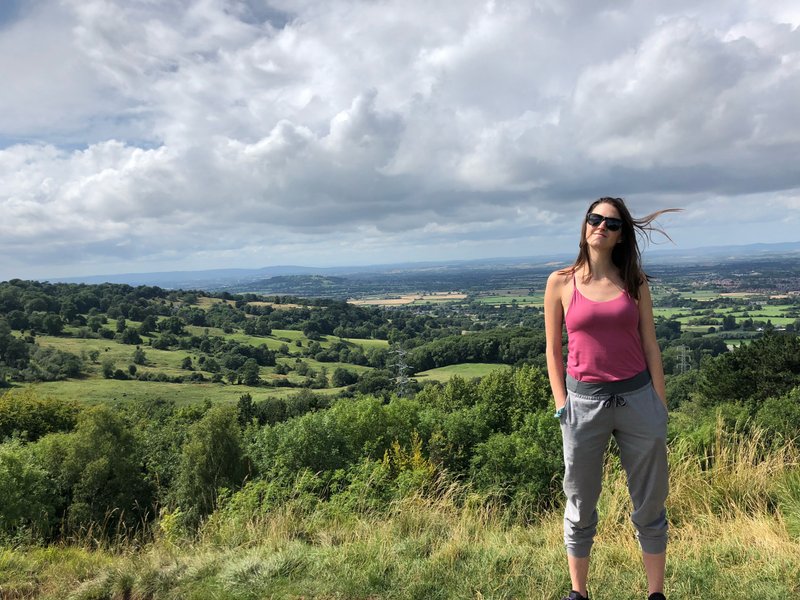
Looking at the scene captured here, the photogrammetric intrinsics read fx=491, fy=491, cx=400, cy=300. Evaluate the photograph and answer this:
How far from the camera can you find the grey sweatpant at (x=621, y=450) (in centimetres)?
262

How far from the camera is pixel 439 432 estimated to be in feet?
58.3

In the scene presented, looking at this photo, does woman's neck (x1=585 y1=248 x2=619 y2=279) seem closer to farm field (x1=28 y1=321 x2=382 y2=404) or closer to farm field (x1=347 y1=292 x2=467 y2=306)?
farm field (x1=28 y1=321 x2=382 y2=404)

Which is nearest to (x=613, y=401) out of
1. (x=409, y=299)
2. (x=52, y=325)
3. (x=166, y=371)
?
(x=166, y=371)

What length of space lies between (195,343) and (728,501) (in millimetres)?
100813

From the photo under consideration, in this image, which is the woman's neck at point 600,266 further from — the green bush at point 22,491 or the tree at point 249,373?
the tree at point 249,373

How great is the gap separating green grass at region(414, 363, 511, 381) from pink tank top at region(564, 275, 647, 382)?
61.7m

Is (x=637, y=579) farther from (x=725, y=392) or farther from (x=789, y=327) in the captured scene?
(x=789, y=327)

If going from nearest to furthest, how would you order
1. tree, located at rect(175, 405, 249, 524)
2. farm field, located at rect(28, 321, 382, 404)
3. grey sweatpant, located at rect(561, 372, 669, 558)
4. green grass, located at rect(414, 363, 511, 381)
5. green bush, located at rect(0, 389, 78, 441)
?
grey sweatpant, located at rect(561, 372, 669, 558) → tree, located at rect(175, 405, 249, 524) → green bush, located at rect(0, 389, 78, 441) → farm field, located at rect(28, 321, 382, 404) → green grass, located at rect(414, 363, 511, 381)

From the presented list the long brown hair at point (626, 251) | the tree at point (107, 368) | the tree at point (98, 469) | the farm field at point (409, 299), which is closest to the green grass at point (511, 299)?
the farm field at point (409, 299)

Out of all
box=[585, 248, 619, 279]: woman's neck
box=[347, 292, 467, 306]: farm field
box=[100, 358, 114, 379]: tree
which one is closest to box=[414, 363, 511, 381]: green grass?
box=[100, 358, 114, 379]: tree

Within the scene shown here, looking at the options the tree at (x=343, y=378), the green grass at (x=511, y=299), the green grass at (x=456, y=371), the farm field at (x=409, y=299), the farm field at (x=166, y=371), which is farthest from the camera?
the farm field at (x=409, y=299)

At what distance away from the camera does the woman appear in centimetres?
263

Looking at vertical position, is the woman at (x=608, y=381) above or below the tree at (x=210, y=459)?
above

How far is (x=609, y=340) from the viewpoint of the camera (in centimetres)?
264
